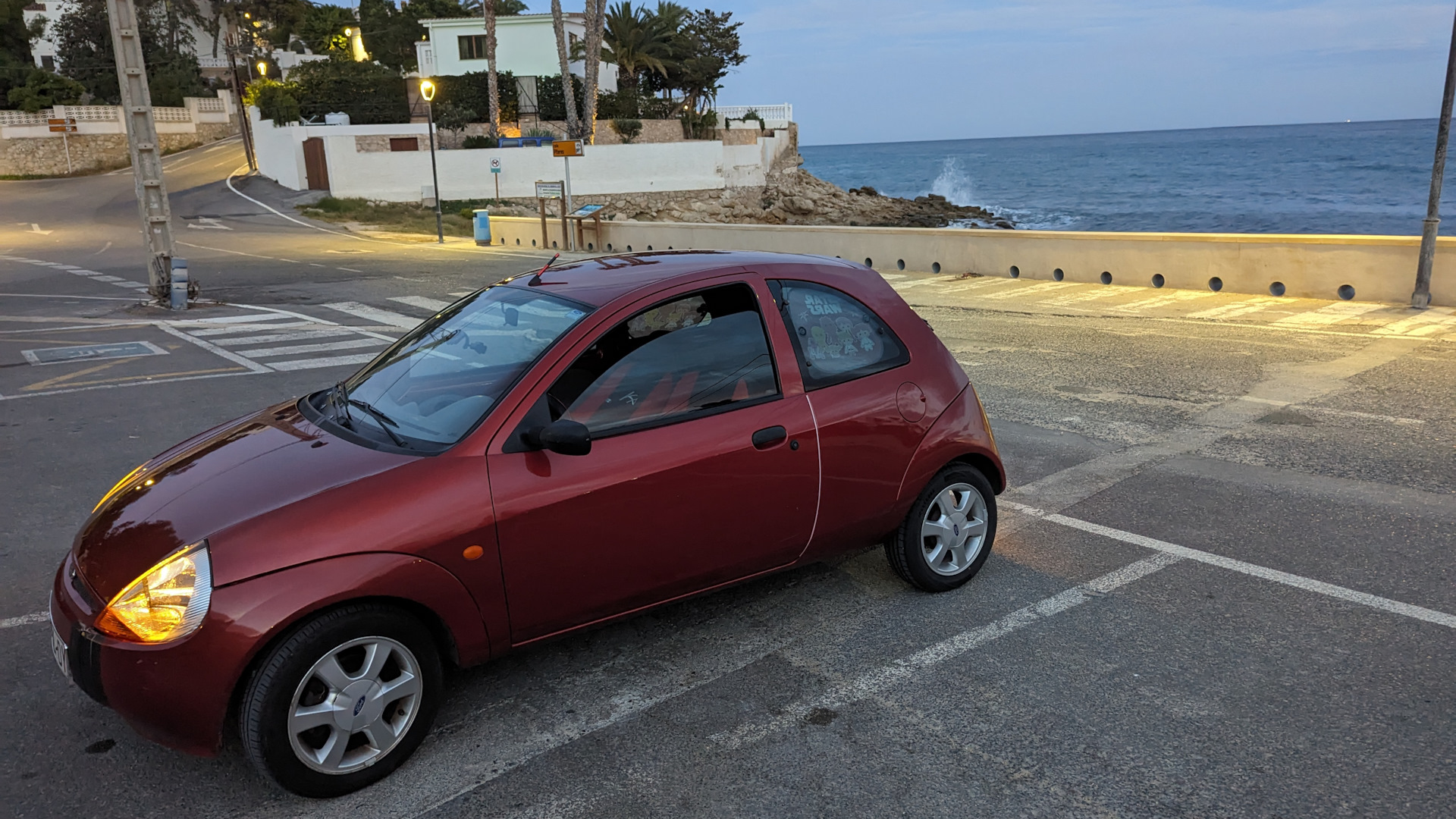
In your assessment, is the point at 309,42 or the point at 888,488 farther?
the point at 309,42

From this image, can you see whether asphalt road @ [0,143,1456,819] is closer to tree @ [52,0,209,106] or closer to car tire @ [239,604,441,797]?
car tire @ [239,604,441,797]

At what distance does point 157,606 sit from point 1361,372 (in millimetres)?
10097

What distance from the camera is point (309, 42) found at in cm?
8588

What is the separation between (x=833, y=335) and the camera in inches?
186

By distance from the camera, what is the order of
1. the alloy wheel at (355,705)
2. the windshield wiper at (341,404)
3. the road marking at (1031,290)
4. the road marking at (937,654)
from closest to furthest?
the alloy wheel at (355,705) < the road marking at (937,654) < the windshield wiper at (341,404) < the road marking at (1031,290)

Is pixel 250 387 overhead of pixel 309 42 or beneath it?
beneath

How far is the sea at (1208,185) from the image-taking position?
188 feet

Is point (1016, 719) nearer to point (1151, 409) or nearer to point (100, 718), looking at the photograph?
point (100, 718)

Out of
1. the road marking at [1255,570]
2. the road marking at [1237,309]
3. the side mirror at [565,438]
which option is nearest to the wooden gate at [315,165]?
the road marking at [1237,309]

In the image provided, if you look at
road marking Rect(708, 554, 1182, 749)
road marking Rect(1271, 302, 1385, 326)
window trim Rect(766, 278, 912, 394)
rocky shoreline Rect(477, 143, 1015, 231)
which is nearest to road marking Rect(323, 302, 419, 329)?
window trim Rect(766, 278, 912, 394)

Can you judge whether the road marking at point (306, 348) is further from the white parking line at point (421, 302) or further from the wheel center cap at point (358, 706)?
the wheel center cap at point (358, 706)

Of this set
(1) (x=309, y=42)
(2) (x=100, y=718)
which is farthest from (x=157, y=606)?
(1) (x=309, y=42)

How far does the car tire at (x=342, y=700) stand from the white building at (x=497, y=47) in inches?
2315

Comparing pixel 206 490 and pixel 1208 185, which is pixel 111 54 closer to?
pixel 1208 185
